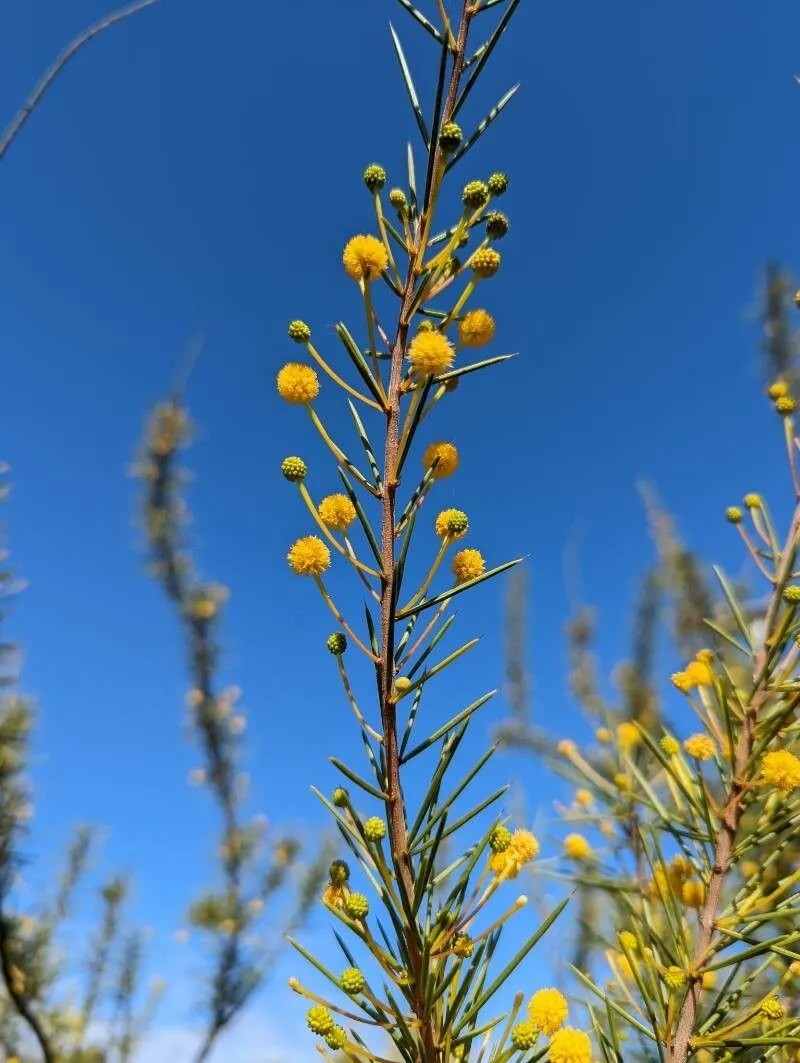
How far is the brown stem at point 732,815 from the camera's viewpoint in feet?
2.99

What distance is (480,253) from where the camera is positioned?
83 cm

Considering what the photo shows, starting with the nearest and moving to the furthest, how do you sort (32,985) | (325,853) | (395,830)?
1. (395,830)
2. (32,985)
3. (325,853)

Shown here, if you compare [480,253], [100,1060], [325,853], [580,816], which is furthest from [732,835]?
[325,853]

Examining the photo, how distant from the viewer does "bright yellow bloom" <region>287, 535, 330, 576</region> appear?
2.60ft

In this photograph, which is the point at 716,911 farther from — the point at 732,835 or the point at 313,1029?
the point at 313,1029

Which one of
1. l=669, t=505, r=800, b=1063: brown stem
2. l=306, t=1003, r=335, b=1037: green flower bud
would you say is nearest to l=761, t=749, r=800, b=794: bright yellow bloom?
l=669, t=505, r=800, b=1063: brown stem

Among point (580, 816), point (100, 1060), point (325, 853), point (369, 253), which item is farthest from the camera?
point (325, 853)

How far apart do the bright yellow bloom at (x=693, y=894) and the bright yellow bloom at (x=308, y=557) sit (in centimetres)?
89

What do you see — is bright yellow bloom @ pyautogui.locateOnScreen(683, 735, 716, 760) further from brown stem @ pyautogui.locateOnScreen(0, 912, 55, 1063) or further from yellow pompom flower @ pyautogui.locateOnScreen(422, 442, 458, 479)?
brown stem @ pyautogui.locateOnScreen(0, 912, 55, 1063)

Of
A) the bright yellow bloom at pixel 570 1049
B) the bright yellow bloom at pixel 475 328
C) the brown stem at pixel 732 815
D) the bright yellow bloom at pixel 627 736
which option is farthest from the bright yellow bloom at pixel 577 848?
the bright yellow bloom at pixel 475 328

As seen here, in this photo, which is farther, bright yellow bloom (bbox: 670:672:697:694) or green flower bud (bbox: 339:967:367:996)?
bright yellow bloom (bbox: 670:672:697:694)

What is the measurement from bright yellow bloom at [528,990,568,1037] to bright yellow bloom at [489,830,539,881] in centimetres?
15

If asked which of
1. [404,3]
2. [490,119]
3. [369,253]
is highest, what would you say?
[404,3]

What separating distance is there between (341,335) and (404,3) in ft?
1.57
